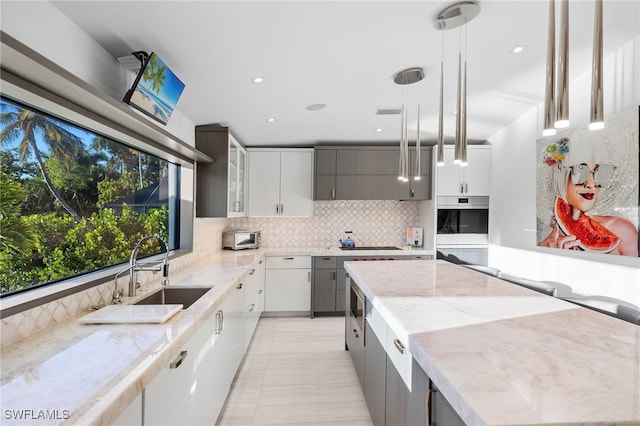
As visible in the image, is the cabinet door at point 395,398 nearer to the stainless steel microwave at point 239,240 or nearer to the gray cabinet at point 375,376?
the gray cabinet at point 375,376

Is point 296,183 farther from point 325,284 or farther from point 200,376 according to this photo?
point 200,376

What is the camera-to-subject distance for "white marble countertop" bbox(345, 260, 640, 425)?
70 centimetres

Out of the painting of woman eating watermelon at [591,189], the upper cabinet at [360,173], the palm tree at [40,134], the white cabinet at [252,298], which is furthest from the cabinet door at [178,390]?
the painting of woman eating watermelon at [591,189]

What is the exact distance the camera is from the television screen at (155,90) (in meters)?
1.79

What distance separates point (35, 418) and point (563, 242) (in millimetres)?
3755

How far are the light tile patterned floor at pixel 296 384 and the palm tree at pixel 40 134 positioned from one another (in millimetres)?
1721

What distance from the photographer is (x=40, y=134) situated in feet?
5.10

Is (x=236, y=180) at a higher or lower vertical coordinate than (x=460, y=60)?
lower

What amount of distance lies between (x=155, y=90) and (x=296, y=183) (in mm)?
2622

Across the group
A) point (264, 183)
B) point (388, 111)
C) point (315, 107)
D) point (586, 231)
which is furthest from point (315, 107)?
point (586, 231)

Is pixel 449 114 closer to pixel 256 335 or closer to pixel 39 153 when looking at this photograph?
pixel 256 335

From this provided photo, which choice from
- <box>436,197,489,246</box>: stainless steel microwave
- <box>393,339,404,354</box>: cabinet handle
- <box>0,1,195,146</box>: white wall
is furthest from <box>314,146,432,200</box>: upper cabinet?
<box>393,339,404,354</box>: cabinet handle

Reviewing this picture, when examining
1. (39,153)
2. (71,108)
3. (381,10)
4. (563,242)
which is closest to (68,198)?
(39,153)

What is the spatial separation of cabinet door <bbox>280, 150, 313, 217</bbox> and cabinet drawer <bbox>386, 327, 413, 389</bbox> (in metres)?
3.01
